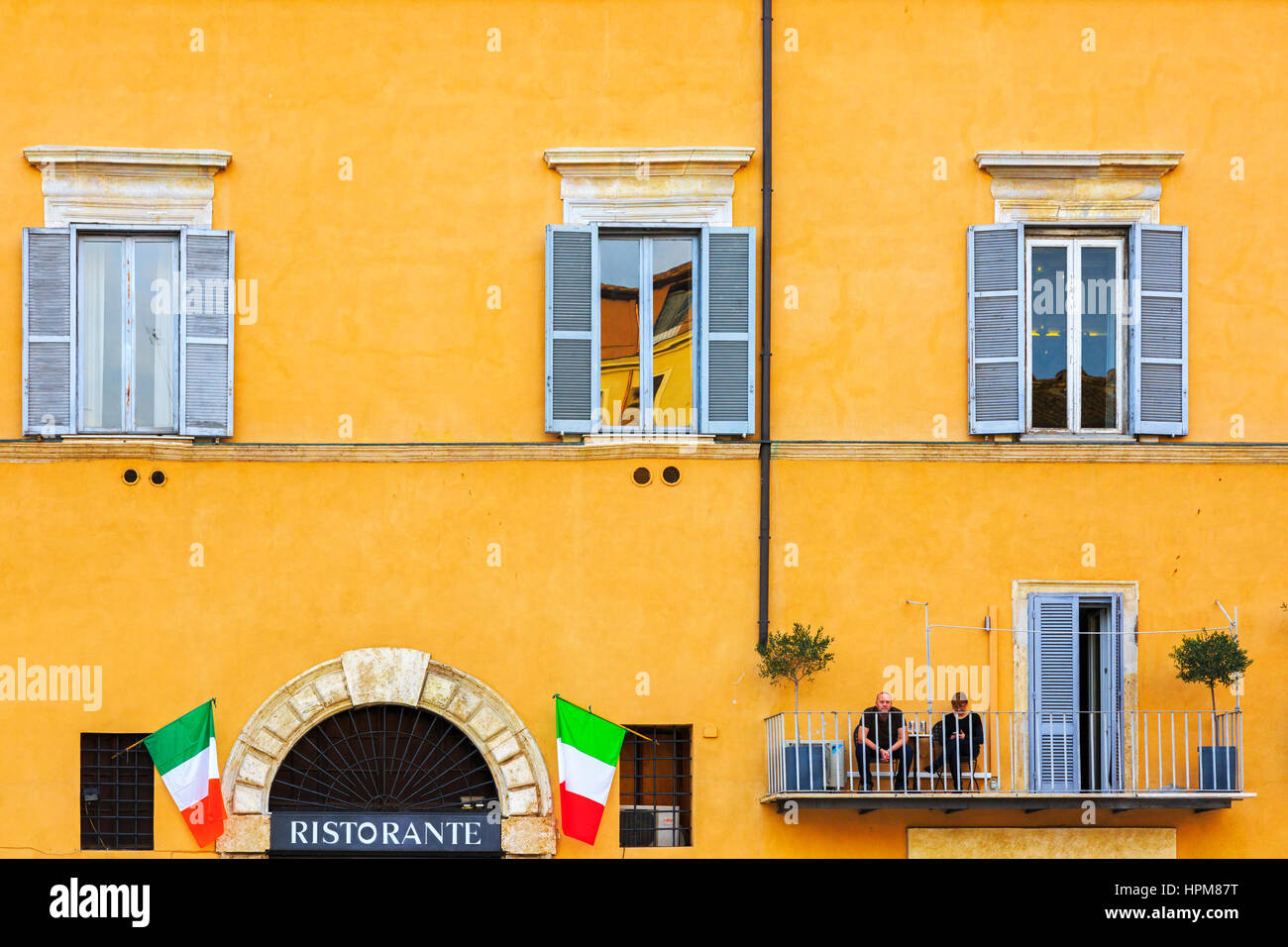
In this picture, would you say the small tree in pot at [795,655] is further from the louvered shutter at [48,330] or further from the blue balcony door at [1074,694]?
the louvered shutter at [48,330]

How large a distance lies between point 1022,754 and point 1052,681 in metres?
0.62

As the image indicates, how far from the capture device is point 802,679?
596 inches

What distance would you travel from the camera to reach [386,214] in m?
15.5

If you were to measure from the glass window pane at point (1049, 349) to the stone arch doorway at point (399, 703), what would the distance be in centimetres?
484

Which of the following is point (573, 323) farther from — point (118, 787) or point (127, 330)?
point (118, 787)

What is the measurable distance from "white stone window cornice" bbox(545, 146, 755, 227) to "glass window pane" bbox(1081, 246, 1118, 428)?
9.70 feet

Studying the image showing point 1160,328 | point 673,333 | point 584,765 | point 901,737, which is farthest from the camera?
point 673,333

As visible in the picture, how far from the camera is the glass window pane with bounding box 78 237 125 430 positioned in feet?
50.5

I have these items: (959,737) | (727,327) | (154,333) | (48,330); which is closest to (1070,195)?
(727,327)

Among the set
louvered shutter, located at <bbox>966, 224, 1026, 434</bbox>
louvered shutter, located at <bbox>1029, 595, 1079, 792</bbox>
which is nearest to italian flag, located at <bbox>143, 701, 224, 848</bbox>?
louvered shutter, located at <bbox>1029, 595, 1079, 792</bbox>

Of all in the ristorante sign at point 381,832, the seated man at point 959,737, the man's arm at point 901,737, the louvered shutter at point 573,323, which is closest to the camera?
the man's arm at point 901,737

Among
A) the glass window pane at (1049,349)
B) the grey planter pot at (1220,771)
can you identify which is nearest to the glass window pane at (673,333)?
the glass window pane at (1049,349)

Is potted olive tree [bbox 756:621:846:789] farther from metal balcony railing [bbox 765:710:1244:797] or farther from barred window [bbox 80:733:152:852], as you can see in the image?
barred window [bbox 80:733:152:852]

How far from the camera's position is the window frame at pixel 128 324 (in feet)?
50.2
